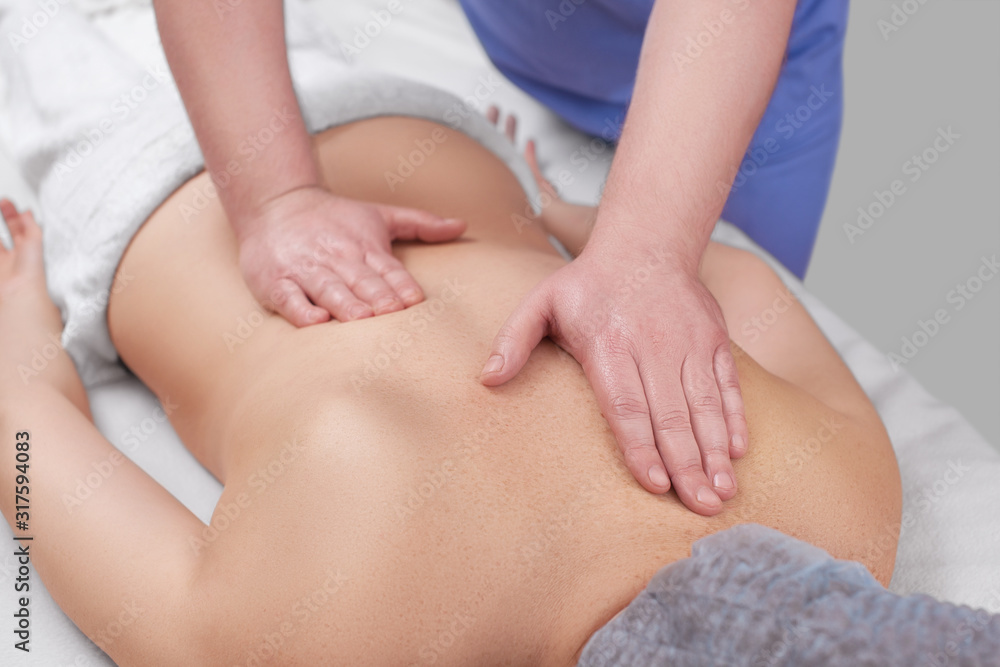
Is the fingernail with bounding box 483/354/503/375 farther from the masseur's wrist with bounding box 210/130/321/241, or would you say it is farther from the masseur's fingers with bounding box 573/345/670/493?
the masseur's wrist with bounding box 210/130/321/241

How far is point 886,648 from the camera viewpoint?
21.5 inches

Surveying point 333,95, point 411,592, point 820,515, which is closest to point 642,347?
point 820,515

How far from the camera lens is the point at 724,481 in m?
0.83

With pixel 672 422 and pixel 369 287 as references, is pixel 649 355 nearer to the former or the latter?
pixel 672 422

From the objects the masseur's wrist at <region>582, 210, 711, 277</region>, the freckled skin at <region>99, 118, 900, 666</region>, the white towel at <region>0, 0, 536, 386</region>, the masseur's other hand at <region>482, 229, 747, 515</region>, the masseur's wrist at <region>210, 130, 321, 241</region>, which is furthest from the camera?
the white towel at <region>0, 0, 536, 386</region>

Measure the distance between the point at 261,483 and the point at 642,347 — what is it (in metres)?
0.41

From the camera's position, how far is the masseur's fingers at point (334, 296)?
1004 mm

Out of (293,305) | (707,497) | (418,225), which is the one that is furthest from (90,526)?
(707,497)

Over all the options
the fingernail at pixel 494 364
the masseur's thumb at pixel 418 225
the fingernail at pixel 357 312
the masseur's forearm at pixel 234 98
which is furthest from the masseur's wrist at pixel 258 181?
the fingernail at pixel 494 364

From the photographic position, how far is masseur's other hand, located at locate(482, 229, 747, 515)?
839 millimetres

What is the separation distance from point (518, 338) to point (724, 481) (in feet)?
0.82

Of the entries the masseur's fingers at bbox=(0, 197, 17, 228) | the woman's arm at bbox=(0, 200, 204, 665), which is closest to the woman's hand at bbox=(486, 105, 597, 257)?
the woman's arm at bbox=(0, 200, 204, 665)

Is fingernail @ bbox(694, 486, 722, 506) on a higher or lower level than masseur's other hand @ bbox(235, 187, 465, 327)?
higher

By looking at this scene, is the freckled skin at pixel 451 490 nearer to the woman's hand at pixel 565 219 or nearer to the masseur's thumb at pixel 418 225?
the masseur's thumb at pixel 418 225
